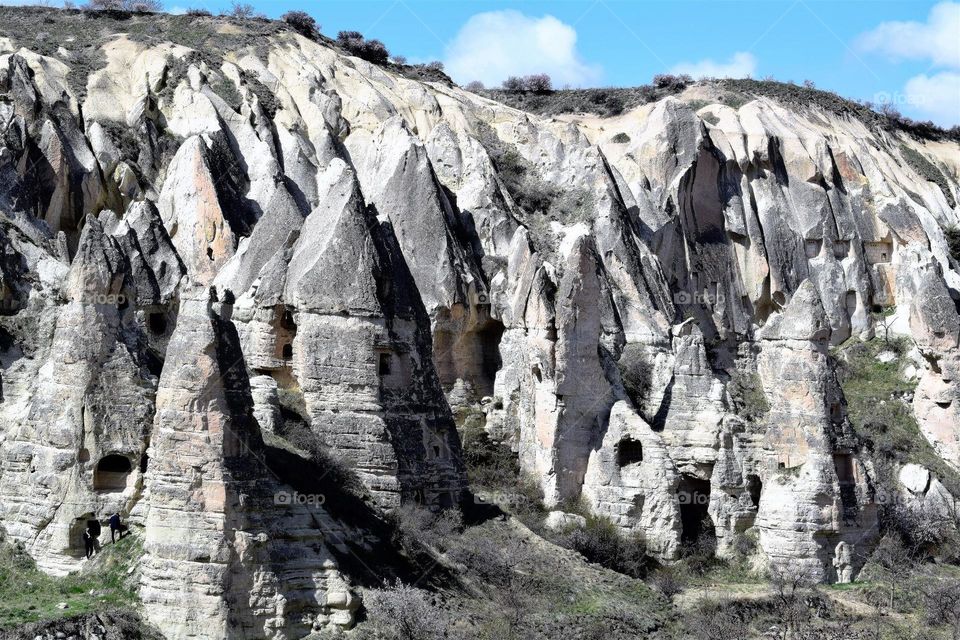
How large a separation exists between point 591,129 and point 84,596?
4017cm

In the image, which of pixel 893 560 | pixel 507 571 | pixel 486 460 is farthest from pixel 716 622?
pixel 486 460

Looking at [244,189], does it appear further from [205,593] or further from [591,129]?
[205,593]

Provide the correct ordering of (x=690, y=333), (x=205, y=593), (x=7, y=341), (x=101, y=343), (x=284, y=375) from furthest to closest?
(x=690, y=333) → (x=284, y=375) → (x=7, y=341) → (x=101, y=343) → (x=205, y=593)

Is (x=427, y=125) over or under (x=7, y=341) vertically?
over

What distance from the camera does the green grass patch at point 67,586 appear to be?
783 inches

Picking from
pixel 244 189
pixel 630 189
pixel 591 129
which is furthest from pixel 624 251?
pixel 591 129

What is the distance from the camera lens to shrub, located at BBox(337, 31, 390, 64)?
197 ft

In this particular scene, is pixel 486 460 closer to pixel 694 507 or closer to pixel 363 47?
pixel 694 507

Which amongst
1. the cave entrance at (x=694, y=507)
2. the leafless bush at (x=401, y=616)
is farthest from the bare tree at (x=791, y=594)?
the leafless bush at (x=401, y=616)

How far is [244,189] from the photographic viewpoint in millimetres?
41875

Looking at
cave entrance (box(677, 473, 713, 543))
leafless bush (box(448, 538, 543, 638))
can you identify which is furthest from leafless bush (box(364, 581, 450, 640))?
cave entrance (box(677, 473, 713, 543))

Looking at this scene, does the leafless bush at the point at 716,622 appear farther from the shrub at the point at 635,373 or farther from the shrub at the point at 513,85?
the shrub at the point at 513,85

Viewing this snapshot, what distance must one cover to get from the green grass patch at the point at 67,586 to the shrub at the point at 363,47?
3948cm

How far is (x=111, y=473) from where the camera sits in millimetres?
22625
